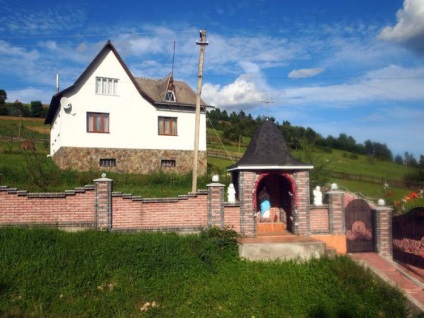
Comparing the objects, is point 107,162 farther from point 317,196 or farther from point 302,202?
point 317,196

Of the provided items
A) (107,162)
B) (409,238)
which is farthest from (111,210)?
(107,162)

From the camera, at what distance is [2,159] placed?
2416cm

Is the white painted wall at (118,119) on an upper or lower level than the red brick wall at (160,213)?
upper

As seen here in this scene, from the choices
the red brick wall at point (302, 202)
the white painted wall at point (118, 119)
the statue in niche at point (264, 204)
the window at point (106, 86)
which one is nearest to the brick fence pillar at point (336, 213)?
the red brick wall at point (302, 202)

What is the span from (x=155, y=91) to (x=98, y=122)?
473 centimetres

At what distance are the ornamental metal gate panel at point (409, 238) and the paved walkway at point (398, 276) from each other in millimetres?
588

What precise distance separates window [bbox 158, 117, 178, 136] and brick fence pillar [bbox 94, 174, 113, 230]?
42.5ft

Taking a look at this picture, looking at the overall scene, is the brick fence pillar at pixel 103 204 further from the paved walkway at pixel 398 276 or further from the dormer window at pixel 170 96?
the dormer window at pixel 170 96

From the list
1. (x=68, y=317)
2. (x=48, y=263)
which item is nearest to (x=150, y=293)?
(x=68, y=317)

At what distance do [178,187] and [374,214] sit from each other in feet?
37.3

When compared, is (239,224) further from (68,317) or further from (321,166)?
(321,166)

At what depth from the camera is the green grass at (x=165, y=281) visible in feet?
29.9

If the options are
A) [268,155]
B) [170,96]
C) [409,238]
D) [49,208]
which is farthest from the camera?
[170,96]

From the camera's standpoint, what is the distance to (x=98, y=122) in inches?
920
